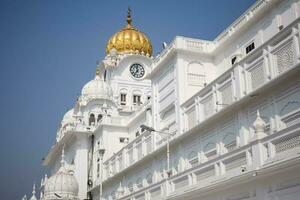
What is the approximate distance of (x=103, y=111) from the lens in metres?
44.5

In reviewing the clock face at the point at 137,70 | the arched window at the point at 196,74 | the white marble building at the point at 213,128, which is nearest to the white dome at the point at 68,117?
the white marble building at the point at 213,128

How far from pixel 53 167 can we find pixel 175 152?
33262mm

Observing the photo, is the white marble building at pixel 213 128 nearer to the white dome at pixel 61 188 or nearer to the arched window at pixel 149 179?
the white dome at pixel 61 188

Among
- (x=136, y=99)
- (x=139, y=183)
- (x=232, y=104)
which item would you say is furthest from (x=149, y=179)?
(x=136, y=99)

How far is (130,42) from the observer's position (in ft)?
187

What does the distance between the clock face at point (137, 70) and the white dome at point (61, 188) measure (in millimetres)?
19474

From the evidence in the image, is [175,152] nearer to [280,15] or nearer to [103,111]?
[280,15]

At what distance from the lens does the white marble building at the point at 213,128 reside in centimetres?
1502

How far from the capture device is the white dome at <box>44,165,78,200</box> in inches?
1495

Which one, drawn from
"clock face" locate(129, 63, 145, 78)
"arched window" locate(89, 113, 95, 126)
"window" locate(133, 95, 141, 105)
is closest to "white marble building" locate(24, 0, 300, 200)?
"arched window" locate(89, 113, 95, 126)

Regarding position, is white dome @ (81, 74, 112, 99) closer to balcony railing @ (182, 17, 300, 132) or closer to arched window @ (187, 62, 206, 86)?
arched window @ (187, 62, 206, 86)

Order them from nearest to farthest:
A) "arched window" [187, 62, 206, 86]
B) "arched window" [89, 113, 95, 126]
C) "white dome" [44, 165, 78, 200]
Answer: "arched window" [187, 62, 206, 86]
"white dome" [44, 165, 78, 200]
"arched window" [89, 113, 95, 126]

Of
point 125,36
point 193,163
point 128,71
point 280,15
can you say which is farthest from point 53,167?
point 280,15

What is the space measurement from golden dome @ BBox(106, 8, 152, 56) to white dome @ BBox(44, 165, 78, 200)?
21816 millimetres
